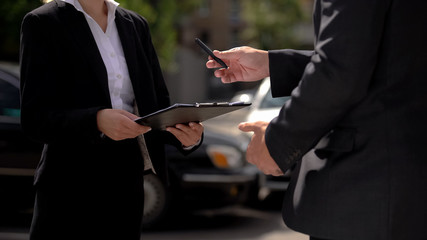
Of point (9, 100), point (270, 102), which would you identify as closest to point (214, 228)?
point (270, 102)

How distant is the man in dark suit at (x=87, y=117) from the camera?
6.21 ft

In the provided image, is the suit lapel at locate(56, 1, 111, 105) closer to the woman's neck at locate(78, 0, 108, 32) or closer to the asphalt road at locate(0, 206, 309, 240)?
the woman's neck at locate(78, 0, 108, 32)

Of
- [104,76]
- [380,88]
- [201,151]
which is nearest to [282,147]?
[380,88]

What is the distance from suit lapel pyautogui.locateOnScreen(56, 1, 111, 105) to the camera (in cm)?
198

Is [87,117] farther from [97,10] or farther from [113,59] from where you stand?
[97,10]

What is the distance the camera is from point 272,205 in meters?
6.83

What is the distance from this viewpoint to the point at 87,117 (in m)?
1.88

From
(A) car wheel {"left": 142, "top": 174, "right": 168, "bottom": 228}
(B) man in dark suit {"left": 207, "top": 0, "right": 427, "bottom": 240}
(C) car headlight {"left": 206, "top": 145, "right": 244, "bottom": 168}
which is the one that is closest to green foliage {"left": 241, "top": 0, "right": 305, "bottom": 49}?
(C) car headlight {"left": 206, "top": 145, "right": 244, "bottom": 168}

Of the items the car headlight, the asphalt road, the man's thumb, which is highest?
the man's thumb

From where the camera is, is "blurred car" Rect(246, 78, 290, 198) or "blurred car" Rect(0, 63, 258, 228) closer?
"blurred car" Rect(0, 63, 258, 228)

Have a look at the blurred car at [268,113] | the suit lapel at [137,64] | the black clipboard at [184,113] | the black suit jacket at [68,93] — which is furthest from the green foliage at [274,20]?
the black clipboard at [184,113]

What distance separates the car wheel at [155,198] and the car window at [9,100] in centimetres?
132

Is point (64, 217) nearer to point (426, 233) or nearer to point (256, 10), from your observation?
point (426, 233)

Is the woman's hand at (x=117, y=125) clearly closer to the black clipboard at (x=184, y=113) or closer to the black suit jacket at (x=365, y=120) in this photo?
the black clipboard at (x=184, y=113)
